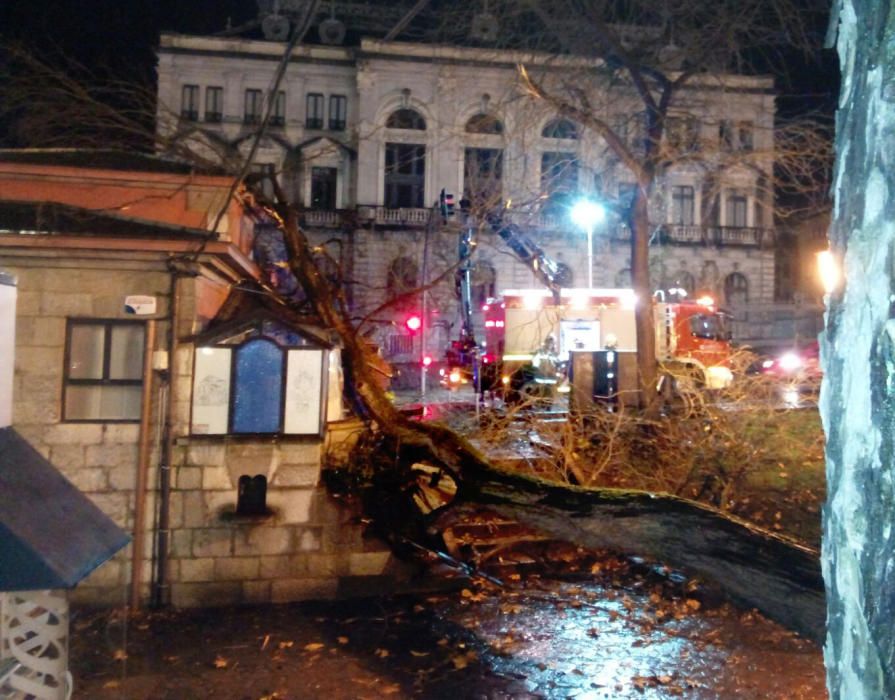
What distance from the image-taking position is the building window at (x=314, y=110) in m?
36.2

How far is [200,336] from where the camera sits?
8.09 m

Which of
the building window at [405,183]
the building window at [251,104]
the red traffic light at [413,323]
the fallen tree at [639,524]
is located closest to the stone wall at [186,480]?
the fallen tree at [639,524]

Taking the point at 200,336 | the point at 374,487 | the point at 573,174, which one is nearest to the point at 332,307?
the point at 200,336

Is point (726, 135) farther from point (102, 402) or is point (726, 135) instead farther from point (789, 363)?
point (102, 402)

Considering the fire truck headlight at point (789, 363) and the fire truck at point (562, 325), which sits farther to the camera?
the fire truck at point (562, 325)

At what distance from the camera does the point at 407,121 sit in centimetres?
Result: 3572

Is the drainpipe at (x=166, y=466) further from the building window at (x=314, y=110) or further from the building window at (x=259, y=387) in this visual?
the building window at (x=314, y=110)

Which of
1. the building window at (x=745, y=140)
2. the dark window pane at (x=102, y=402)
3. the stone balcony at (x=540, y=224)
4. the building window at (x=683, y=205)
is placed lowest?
the dark window pane at (x=102, y=402)

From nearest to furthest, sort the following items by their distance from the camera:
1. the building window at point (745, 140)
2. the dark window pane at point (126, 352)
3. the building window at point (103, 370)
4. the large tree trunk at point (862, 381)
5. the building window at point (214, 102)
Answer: the large tree trunk at point (862, 381) → the building window at point (103, 370) → the dark window pane at point (126, 352) → the building window at point (745, 140) → the building window at point (214, 102)

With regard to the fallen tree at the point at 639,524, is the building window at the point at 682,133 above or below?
above

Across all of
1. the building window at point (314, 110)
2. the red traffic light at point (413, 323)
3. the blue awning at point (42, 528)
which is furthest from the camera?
the building window at point (314, 110)

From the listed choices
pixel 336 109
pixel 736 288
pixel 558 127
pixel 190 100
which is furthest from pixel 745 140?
pixel 190 100

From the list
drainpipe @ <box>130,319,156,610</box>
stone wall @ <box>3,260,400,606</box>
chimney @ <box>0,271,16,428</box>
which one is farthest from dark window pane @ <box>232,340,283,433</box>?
chimney @ <box>0,271,16,428</box>

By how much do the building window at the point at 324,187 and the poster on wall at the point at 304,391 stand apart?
2933 centimetres
